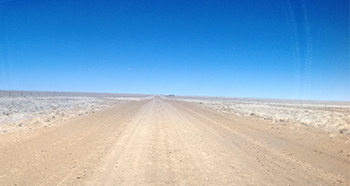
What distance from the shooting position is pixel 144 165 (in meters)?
6.09

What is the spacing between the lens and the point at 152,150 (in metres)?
7.75

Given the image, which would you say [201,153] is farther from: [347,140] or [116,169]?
[347,140]

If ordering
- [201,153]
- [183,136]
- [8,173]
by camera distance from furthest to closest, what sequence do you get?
[183,136], [201,153], [8,173]

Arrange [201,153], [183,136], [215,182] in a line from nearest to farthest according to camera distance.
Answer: [215,182] < [201,153] < [183,136]

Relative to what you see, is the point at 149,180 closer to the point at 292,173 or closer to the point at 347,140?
the point at 292,173

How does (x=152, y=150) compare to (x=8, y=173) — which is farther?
(x=152, y=150)

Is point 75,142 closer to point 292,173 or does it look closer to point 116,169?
point 116,169

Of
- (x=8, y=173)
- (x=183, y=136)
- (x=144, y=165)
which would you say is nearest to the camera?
(x=8, y=173)

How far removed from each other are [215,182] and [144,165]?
2.14 m

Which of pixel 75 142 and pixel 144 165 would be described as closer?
pixel 144 165

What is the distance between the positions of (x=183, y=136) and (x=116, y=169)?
5084 millimetres

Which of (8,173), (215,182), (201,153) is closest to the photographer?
(215,182)

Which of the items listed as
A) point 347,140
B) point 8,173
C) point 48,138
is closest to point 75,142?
point 48,138

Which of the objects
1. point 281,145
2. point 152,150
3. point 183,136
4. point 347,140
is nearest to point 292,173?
point 281,145
